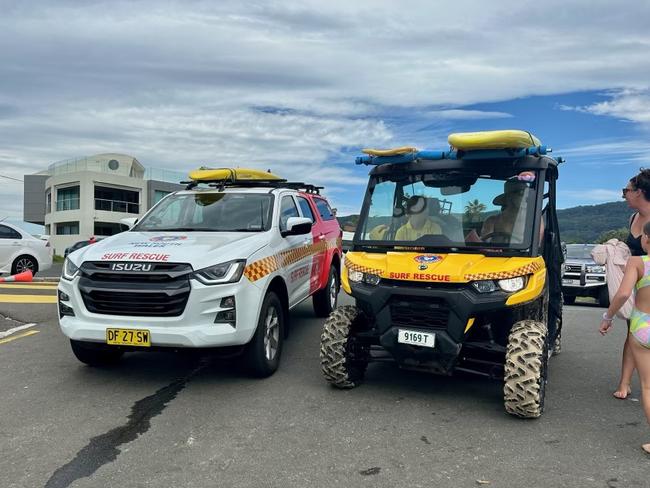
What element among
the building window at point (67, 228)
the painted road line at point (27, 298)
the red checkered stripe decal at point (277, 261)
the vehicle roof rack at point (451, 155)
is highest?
the vehicle roof rack at point (451, 155)

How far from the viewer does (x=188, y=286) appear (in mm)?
4781

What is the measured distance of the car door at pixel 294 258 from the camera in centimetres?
629

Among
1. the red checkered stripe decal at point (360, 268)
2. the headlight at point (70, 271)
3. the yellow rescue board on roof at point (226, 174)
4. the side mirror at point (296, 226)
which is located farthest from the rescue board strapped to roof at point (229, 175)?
the red checkered stripe decal at point (360, 268)

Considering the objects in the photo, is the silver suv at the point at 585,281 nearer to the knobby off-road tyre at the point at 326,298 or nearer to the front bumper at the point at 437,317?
the knobby off-road tyre at the point at 326,298

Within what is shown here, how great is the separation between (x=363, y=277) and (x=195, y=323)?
1498mm

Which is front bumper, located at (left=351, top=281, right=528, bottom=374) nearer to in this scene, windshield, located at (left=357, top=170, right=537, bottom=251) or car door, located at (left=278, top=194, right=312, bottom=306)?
windshield, located at (left=357, top=170, right=537, bottom=251)

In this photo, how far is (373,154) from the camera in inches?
208

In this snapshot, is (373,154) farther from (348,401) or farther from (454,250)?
(348,401)

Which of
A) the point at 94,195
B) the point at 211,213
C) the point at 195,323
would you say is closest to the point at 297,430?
the point at 195,323

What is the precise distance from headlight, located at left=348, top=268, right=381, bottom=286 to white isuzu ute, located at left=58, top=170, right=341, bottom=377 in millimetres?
910

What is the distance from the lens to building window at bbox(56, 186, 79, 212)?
157 ft

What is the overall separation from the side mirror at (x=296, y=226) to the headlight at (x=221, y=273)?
3.57 feet

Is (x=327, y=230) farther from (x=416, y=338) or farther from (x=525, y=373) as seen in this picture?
(x=525, y=373)

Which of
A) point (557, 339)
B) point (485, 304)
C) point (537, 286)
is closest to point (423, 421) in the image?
point (485, 304)
